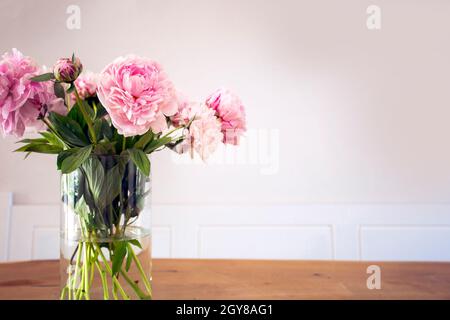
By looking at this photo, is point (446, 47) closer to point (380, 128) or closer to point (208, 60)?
point (380, 128)

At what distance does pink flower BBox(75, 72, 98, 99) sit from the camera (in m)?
0.54

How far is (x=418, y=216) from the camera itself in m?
1.66

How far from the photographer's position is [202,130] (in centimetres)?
51

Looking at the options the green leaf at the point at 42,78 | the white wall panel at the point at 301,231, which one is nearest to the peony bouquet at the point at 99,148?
the green leaf at the point at 42,78

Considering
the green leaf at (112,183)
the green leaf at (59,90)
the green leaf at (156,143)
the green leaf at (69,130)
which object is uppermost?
the green leaf at (59,90)

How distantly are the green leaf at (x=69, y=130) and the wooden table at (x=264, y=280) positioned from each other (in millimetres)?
399

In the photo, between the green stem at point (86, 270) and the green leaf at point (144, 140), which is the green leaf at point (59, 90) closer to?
the green leaf at point (144, 140)

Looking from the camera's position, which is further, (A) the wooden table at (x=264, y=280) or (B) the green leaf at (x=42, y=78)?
(A) the wooden table at (x=264, y=280)

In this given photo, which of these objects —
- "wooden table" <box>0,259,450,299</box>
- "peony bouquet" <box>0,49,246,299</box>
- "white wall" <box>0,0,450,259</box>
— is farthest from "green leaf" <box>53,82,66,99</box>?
"white wall" <box>0,0,450,259</box>

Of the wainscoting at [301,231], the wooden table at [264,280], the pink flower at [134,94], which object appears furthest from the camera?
the wainscoting at [301,231]

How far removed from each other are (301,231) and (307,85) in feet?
2.47

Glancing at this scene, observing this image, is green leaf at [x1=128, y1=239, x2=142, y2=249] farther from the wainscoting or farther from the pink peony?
the wainscoting

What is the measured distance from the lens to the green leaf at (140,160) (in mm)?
500

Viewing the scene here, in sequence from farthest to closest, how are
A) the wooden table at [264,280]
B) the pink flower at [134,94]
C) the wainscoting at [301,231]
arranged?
the wainscoting at [301,231], the wooden table at [264,280], the pink flower at [134,94]
